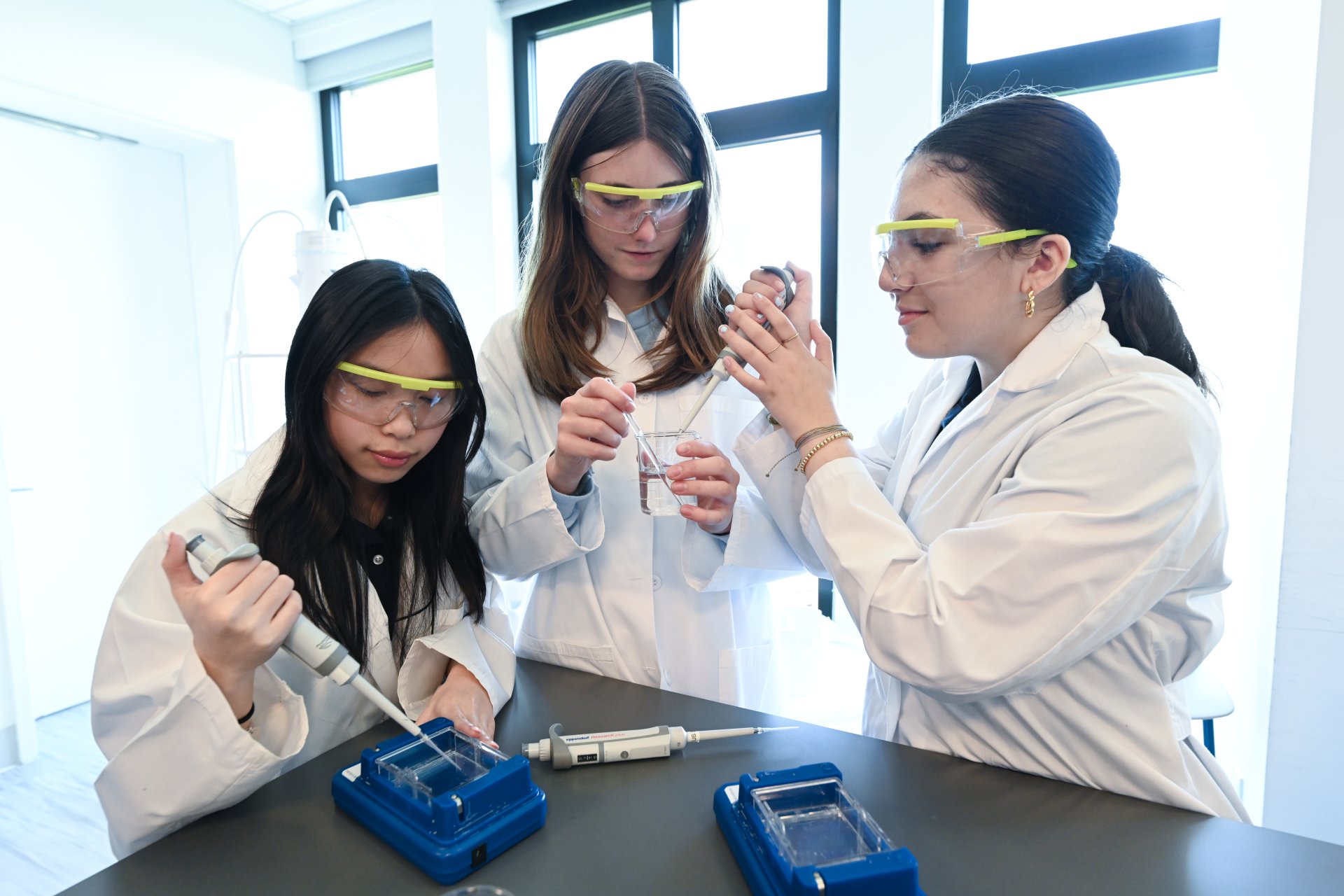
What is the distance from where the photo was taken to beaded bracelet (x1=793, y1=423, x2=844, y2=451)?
1.19 meters

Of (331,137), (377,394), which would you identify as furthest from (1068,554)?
(331,137)

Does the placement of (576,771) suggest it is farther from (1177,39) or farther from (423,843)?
(1177,39)

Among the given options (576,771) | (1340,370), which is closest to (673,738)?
(576,771)

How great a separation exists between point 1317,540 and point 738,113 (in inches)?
103

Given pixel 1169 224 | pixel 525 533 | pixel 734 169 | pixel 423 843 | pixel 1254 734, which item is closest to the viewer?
pixel 423 843

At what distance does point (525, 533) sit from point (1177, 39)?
8.96ft

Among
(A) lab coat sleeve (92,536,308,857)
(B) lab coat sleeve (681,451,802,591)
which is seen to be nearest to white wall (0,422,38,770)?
(A) lab coat sleeve (92,536,308,857)

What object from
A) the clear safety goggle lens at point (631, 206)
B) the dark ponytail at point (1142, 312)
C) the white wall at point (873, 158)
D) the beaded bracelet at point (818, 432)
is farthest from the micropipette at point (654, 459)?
the white wall at point (873, 158)

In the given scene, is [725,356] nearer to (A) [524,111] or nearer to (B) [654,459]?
(B) [654,459]

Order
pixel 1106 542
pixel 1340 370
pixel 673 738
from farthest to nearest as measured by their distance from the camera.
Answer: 1. pixel 1340 370
2. pixel 673 738
3. pixel 1106 542

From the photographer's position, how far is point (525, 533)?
55.0 inches

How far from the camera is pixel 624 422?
1.29 meters

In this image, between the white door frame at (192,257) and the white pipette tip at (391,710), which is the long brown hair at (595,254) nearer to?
the white pipette tip at (391,710)

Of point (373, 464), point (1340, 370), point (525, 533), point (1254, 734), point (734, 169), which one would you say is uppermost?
point (734, 169)
